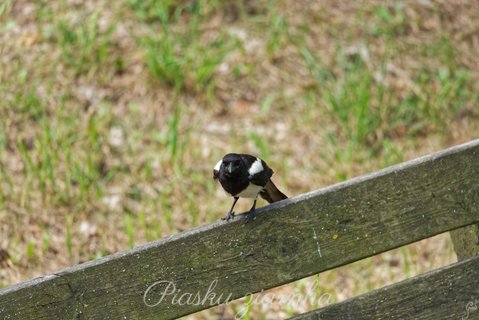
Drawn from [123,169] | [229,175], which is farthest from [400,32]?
[229,175]

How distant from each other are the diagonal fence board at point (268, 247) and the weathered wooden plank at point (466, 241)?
0.07m

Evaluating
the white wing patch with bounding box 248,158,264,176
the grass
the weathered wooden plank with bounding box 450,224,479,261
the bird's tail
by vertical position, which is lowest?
the weathered wooden plank with bounding box 450,224,479,261

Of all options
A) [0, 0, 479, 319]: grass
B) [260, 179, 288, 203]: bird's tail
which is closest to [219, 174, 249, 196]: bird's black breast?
[260, 179, 288, 203]: bird's tail

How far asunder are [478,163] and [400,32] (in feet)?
13.8

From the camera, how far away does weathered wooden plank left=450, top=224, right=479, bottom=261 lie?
8.99ft

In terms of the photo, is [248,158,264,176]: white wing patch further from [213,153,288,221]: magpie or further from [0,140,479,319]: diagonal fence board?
[0,140,479,319]: diagonal fence board

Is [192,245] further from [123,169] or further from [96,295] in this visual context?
[123,169]

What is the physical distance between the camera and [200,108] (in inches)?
234

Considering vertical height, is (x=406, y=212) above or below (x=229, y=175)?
below

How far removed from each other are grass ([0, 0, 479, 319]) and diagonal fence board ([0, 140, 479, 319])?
6.29 ft

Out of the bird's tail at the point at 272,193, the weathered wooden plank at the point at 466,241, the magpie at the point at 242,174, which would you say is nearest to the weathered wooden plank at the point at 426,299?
the weathered wooden plank at the point at 466,241

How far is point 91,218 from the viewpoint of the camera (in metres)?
5.04

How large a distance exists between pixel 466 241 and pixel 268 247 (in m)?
0.75

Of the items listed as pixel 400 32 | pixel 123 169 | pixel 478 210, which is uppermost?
pixel 400 32
